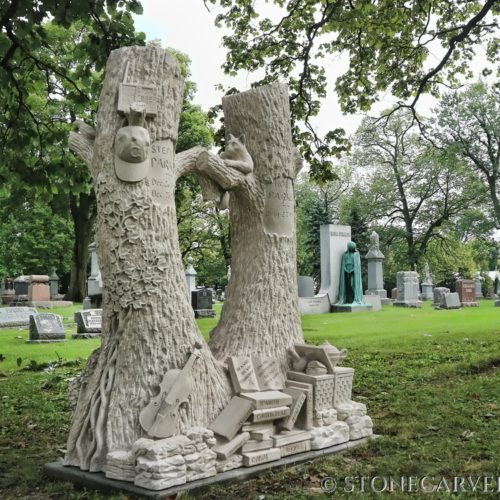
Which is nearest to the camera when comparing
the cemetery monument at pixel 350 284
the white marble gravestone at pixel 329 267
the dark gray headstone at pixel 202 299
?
the dark gray headstone at pixel 202 299

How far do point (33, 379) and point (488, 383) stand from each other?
6946 mm

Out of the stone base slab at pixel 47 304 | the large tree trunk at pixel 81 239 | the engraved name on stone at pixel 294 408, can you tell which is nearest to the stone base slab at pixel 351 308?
the stone base slab at pixel 47 304

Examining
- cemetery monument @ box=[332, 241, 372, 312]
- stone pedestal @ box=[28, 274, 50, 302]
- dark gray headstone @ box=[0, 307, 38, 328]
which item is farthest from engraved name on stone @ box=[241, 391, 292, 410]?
stone pedestal @ box=[28, 274, 50, 302]

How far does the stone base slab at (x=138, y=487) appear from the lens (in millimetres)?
4211

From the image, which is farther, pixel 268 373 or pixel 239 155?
pixel 239 155

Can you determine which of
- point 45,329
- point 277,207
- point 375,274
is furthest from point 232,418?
point 375,274

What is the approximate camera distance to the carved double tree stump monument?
4559 mm

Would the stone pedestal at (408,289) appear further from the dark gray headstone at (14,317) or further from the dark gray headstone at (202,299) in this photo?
the dark gray headstone at (14,317)

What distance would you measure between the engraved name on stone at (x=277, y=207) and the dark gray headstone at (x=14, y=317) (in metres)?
13.4

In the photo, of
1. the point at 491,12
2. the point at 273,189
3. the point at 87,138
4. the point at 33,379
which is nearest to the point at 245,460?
the point at 273,189

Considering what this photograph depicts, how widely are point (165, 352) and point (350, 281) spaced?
18510 mm

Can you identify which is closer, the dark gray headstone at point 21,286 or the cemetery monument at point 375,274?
the cemetery monument at point 375,274

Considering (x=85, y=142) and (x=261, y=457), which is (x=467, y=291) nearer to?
(x=261, y=457)

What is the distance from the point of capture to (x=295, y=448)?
526 centimetres
